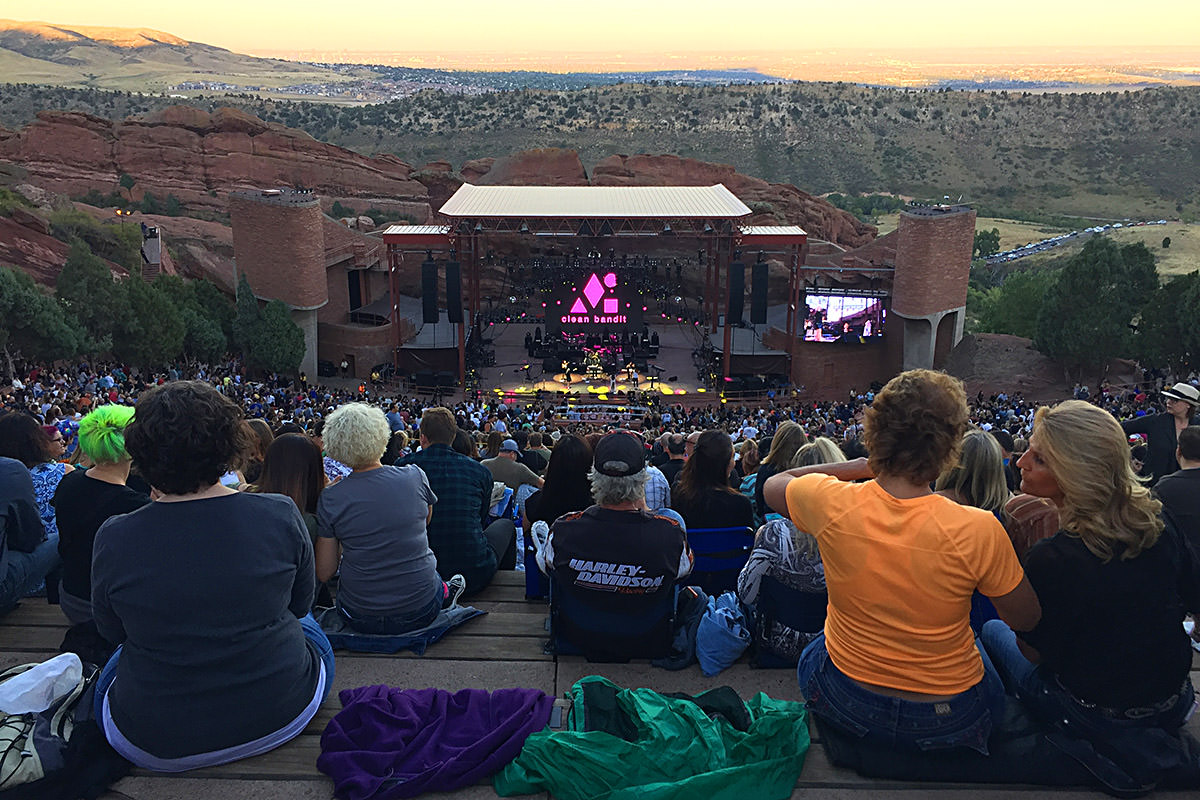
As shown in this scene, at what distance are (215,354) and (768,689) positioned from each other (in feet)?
97.5

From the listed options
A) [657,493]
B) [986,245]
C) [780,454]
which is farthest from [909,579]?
[986,245]

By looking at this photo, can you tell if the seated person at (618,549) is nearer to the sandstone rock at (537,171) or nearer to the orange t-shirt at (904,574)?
the orange t-shirt at (904,574)

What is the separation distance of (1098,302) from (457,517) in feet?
97.5

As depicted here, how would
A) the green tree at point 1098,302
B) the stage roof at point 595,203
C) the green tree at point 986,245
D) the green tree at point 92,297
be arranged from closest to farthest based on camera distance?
the green tree at point 92,297
the green tree at point 1098,302
the stage roof at point 595,203
the green tree at point 986,245

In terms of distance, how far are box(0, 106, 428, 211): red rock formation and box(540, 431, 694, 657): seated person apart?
49337 mm

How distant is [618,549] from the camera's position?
14.6ft

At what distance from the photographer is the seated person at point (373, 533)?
468 cm

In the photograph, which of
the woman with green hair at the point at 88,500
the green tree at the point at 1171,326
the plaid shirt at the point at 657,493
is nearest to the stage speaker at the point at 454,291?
the green tree at the point at 1171,326

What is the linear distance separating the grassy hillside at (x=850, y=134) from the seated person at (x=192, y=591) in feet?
258

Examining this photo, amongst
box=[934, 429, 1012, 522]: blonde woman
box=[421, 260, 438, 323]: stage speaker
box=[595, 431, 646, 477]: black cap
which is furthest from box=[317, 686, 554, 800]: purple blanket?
box=[421, 260, 438, 323]: stage speaker

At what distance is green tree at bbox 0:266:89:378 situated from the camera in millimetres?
23859

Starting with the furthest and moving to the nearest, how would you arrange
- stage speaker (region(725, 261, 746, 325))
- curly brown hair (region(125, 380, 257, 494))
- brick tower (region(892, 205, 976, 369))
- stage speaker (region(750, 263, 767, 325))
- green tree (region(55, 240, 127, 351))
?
brick tower (region(892, 205, 976, 369))
stage speaker (region(750, 263, 767, 325))
stage speaker (region(725, 261, 746, 325))
green tree (region(55, 240, 127, 351))
curly brown hair (region(125, 380, 257, 494))

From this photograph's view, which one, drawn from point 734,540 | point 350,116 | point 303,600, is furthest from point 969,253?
point 350,116

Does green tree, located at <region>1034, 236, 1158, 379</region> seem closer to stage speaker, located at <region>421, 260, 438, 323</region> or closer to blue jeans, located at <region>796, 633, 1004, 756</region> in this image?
stage speaker, located at <region>421, 260, 438, 323</region>
